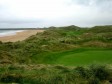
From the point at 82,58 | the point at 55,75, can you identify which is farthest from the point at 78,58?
the point at 55,75

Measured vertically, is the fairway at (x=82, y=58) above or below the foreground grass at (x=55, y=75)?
below

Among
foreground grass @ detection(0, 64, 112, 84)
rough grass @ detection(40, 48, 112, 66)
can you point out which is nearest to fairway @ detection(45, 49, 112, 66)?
rough grass @ detection(40, 48, 112, 66)

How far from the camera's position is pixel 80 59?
1691 cm

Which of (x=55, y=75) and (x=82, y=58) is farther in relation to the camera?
(x=82, y=58)

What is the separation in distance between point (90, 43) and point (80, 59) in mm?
7718

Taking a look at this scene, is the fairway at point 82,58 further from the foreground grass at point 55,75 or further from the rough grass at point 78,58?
the foreground grass at point 55,75

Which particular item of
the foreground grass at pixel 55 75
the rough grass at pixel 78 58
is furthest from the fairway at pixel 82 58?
the foreground grass at pixel 55 75

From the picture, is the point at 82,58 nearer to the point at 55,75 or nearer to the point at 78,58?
the point at 78,58

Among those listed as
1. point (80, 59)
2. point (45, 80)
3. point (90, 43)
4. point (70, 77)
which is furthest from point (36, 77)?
point (90, 43)

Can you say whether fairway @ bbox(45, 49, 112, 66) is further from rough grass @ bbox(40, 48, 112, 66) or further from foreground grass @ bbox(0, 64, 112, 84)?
foreground grass @ bbox(0, 64, 112, 84)

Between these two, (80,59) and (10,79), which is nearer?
(10,79)

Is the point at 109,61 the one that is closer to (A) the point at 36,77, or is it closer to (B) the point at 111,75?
(B) the point at 111,75

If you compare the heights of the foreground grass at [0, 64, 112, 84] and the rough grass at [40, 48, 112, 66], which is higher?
the foreground grass at [0, 64, 112, 84]

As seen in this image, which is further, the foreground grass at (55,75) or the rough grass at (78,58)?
the rough grass at (78,58)
